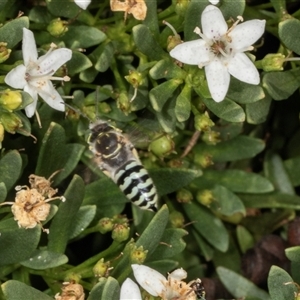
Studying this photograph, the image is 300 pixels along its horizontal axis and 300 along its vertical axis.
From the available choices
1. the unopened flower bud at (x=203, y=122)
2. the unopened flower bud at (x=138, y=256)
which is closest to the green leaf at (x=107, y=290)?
the unopened flower bud at (x=138, y=256)

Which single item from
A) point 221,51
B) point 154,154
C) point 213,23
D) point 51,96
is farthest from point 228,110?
point 51,96

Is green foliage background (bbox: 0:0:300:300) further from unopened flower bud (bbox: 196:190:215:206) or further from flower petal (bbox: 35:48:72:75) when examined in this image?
flower petal (bbox: 35:48:72:75)

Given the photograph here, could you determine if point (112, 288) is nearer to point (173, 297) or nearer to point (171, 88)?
point (173, 297)

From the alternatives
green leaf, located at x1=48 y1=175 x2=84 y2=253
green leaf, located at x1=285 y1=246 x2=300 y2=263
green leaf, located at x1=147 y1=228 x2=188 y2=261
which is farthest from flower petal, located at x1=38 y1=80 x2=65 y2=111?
green leaf, located at x1=285 y1=246 x2=300 y2=263

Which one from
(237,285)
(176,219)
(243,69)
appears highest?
(243,69)

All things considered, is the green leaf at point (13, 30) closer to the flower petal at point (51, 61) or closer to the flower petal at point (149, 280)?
the flower petal at point (51, 61)

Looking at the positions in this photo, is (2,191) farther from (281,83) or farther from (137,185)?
(281,83)

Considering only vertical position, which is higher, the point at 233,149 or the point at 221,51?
the point at 221,51

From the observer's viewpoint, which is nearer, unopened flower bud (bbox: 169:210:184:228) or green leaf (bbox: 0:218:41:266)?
green leaf (bbox: 0:218:41:266)
